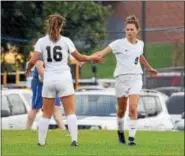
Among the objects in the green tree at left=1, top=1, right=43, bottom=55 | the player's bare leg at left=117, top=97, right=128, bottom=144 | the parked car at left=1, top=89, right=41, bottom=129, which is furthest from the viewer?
the green tree at left=1, top=1, right=43, bottom=55

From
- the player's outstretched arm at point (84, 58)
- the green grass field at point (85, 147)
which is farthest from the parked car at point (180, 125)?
the player's outstretched arm at point (84, 58)

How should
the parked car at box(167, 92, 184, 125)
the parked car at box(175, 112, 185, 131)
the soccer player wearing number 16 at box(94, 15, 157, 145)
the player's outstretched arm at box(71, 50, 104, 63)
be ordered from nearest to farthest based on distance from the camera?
the player's outstretched arm at box(71, 50, 104, 63), the soccer player wearing number 16 at box(94, 15, 157, 145), the parked car at box(175, 112, 185, 131), the parked car at box(167, 92, 184, 125)

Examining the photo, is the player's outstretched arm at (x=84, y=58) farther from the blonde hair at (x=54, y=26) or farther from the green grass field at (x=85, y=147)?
the green grass field at (x=85, y=147)

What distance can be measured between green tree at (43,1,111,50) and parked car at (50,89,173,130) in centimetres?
646

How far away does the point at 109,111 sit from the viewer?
2008 cm

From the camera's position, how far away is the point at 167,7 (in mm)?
26094

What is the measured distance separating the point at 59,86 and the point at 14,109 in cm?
930

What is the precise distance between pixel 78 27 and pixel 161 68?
Result: 3367mm

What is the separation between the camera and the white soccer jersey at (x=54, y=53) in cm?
1223

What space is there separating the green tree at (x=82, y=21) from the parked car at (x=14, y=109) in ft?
17.6

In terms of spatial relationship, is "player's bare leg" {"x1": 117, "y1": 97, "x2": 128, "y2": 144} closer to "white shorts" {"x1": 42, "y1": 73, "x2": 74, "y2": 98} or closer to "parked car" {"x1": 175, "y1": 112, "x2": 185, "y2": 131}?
"white shorts" {"x1": 42, "y1": 73, "x2": 74, "y2": 98}

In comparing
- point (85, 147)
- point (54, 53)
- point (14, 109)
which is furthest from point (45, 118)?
point (14, 109)

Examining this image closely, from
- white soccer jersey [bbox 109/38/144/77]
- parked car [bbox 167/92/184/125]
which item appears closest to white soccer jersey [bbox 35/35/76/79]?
white soccer jersey [bbox 109/38/144/77]

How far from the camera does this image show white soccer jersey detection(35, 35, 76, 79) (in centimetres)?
1223
